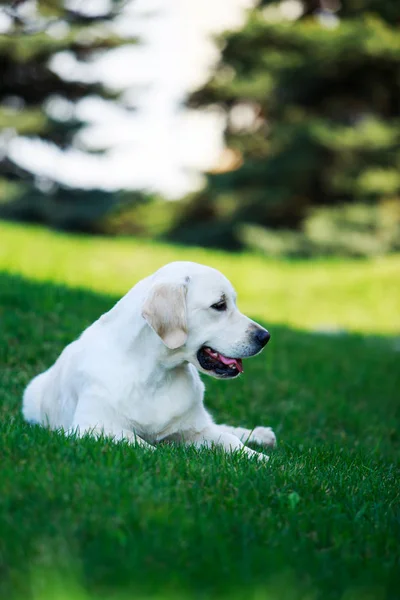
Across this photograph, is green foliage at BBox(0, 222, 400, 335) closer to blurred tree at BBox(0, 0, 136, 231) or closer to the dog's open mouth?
the dog's open mouth

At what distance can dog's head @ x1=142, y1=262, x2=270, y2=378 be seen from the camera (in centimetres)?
408

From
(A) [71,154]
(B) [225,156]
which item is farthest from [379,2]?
(A) [71,154]

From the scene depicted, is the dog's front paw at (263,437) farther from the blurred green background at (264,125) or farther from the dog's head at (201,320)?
the blurred green background at (264,125)

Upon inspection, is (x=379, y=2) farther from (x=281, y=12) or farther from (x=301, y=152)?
(x=301, y=152)

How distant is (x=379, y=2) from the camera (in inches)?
918

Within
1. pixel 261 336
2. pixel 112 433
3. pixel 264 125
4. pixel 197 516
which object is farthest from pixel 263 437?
pixel 264 125

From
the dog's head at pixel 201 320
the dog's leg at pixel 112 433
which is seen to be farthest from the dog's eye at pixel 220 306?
the dog's leg at pixel 112 433

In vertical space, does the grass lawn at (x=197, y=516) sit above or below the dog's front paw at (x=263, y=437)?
above

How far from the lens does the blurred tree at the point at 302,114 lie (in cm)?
2253

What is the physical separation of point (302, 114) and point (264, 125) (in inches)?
87.1

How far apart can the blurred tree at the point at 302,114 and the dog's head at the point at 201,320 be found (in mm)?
19006

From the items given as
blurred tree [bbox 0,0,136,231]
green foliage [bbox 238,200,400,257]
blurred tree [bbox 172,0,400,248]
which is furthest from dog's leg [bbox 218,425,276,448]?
blurred tree [bbox 0,0,136,231]

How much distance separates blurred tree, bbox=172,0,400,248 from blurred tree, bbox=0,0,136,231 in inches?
147

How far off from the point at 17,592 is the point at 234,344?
2.12m
